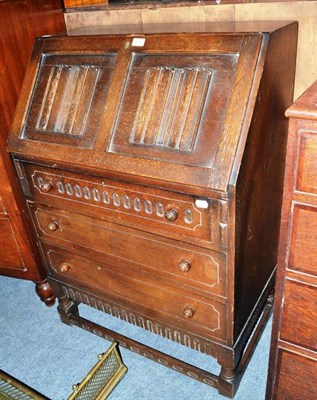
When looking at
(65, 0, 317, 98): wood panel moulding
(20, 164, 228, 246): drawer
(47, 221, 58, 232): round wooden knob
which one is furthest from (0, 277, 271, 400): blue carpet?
(65, 0, 317, 98): wood panel moulding

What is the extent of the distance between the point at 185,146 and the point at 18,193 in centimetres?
111

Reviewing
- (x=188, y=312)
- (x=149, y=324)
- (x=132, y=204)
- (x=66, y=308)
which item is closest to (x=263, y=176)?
(x=132, y=204)

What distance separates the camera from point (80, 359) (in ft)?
7.06

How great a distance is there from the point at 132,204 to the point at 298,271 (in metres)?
0.67

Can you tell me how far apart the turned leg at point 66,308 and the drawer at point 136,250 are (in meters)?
0.49

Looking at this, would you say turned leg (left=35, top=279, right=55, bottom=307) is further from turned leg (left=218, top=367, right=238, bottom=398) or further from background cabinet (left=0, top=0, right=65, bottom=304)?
turned leg (left=218, top=367, right=238, bottom=398)

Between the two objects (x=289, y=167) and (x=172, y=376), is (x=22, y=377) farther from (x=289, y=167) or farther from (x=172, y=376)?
(x=289, y=167)

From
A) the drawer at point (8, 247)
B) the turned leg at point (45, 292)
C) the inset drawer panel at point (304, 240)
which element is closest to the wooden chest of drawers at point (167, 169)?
the inset drawer panel at point (304, 240)

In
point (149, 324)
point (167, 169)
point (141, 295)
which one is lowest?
point (149, 324)

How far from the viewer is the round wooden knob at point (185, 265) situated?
1.51 meters

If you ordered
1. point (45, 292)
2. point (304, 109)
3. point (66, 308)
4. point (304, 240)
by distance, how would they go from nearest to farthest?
point (304, 109) → point (304, 240) → point (66, 308) → point (45, 292)

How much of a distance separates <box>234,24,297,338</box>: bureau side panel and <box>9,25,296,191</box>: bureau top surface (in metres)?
0.08

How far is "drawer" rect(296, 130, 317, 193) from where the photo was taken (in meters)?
1.03

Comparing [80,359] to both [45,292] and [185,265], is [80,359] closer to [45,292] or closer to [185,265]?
[45,292]
